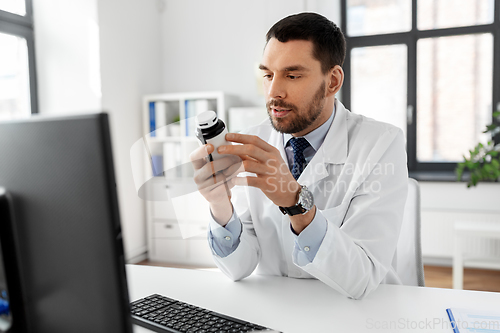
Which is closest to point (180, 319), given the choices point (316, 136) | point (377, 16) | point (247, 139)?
point (247, 139)

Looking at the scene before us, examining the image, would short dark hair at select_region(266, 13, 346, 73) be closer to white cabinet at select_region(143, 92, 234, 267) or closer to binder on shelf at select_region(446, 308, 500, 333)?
white cabinet at select_region(143, 92, 234, 267)

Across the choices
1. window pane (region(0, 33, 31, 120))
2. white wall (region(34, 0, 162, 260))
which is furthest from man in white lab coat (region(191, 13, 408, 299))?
window pane (region(0, 33, 31, 120))


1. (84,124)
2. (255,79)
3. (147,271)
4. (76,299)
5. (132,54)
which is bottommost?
(147,271)

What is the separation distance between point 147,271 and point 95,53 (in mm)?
2689

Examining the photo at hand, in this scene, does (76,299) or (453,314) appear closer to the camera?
(76,299)

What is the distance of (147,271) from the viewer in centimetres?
115

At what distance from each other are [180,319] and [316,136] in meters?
0.71

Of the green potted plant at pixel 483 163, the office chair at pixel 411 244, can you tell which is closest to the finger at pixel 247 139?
the office chair at pixel 411 244

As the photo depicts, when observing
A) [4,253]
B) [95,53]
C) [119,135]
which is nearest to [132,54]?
[95,53]

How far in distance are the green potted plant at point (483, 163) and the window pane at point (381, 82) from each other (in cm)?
67

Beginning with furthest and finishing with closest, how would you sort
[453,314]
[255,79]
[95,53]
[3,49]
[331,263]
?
[255,79] → [95,53] → [3,49] → [331,263] → [453,314]

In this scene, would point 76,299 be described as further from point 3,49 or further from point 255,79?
point 255,79

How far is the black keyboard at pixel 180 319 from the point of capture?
28.7 inches

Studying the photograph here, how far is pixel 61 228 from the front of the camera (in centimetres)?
43
